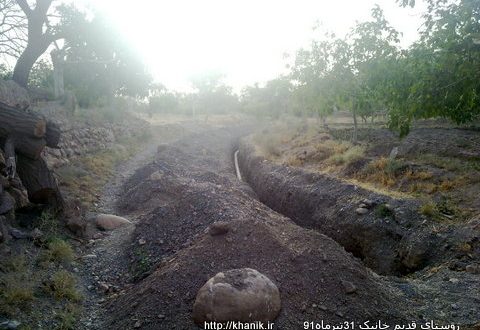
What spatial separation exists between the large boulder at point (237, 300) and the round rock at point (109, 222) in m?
4.34

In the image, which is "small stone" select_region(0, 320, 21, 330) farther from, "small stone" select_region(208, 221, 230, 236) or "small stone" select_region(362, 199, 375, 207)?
"small stone" select_region(362, 199, 375, 207)

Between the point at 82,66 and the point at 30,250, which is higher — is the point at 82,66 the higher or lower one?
the higher one

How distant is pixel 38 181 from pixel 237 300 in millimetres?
5023

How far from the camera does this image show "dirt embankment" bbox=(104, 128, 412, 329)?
16.2 ft

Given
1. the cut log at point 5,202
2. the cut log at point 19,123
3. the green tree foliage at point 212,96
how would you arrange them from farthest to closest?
1. the green tree foliage at point 212,96
2. the cut log at point 19,123
3. the cut log at point 5,202

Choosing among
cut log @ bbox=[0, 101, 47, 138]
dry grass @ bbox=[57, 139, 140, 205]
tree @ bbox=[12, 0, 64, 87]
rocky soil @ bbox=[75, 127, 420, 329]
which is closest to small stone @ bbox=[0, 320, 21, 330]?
rocky soil @ bbox=[75, 127, 420, 329]

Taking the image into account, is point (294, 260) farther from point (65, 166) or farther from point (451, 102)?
point (65, 166)

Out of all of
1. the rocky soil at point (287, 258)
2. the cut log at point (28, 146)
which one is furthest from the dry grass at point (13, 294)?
the cut log at point (28, 146)

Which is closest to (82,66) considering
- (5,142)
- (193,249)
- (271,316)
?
(5,142)

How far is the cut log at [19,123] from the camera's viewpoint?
6.97 metres

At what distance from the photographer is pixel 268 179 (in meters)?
14.7

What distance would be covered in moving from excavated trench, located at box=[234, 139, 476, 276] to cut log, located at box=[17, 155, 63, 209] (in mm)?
6545

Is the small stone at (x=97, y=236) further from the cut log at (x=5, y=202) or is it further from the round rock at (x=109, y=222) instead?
the cut log at (x=5, y=202)

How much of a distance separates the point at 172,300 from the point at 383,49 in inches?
549
